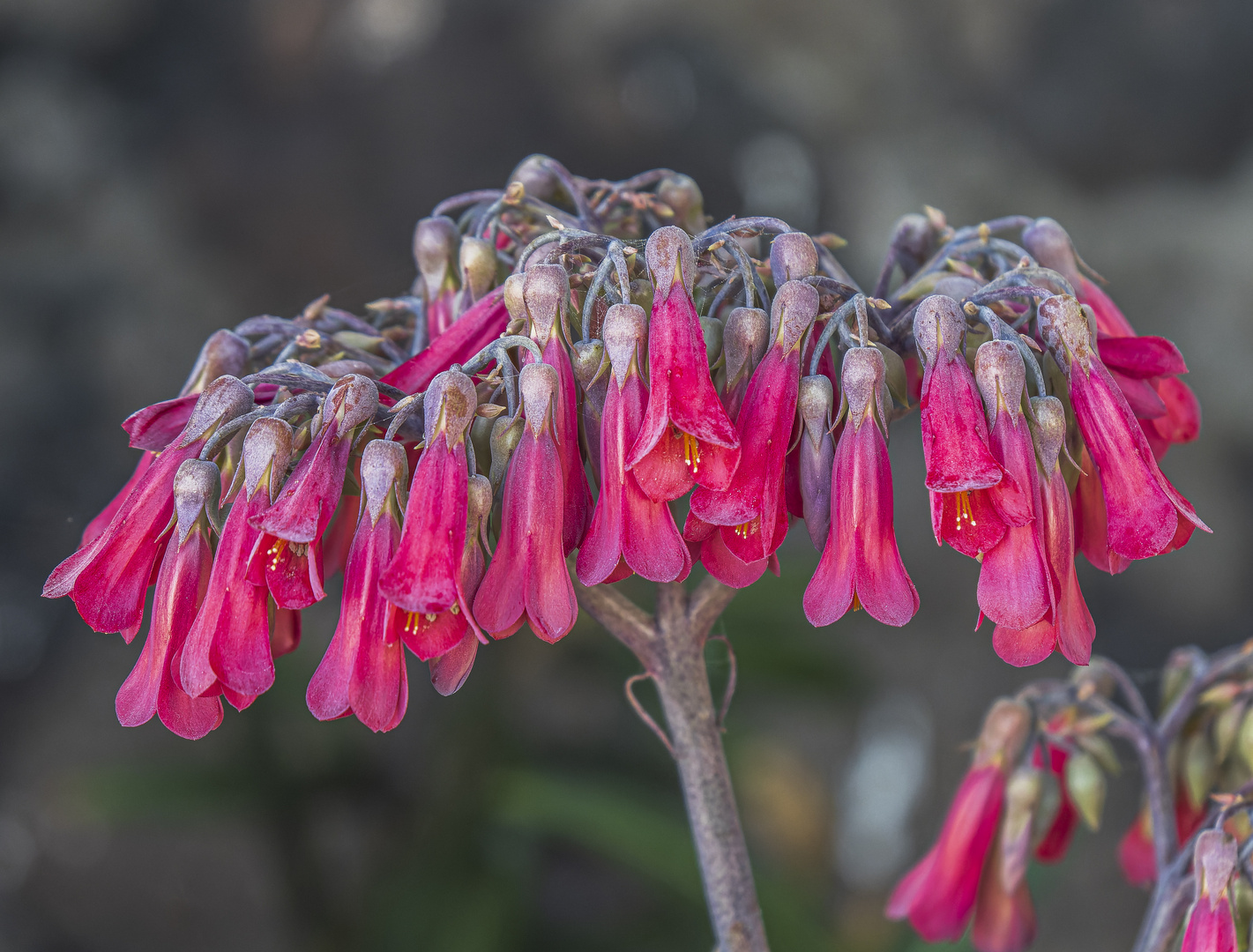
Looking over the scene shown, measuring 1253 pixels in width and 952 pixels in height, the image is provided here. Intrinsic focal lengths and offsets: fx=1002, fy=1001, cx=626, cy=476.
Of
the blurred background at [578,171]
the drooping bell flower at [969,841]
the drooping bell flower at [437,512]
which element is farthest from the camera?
the blurred background at [578,171]

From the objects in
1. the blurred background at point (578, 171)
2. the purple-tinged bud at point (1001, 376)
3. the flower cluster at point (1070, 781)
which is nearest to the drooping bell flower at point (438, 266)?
the purple-tinged bud at point (1001, 376)

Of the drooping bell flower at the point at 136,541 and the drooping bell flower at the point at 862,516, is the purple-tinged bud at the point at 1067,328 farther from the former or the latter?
the drooping bell flower at the point at 136,541

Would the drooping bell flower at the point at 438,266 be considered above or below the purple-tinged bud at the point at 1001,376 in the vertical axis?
above

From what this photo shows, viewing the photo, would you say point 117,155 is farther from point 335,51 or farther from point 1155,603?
point 1155,603

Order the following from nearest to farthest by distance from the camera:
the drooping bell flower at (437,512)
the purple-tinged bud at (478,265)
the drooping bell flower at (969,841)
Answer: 1. the drooping bell flower at (437,512)
2. the purple-tinged bud at (478,265)
3. the drooping bell flower at (969,841)

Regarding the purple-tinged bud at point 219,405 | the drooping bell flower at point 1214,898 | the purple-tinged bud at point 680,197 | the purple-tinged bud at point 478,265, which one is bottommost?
the drooping bell flower at point 1214,898

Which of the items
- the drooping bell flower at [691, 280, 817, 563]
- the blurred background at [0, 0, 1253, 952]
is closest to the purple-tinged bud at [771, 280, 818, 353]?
the drooping bell flower at [691, 280, 817, 563]

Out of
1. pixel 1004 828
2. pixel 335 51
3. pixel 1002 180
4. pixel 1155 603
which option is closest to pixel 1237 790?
pixel 1004 828

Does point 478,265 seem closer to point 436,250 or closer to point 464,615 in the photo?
point 436,250
